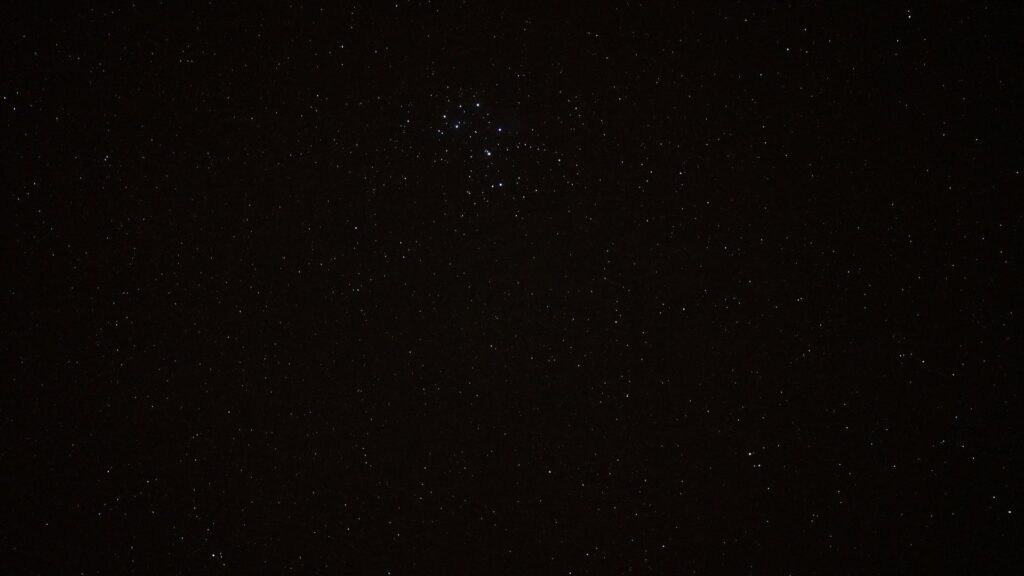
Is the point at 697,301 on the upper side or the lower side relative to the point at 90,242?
lower

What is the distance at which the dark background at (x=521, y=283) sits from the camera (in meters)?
0.42

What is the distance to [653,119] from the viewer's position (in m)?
0.43

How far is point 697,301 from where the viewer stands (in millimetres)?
435

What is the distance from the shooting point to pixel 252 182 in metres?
0.45

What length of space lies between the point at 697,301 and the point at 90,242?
382 mm

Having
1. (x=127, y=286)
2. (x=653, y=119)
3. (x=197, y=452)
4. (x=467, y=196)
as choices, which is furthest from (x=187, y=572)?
(x=653, y=119)

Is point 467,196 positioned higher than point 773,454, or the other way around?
point 467,196

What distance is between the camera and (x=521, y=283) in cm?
44

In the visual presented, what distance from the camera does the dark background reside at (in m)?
0.42

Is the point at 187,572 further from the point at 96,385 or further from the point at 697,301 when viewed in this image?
the point at 697,301

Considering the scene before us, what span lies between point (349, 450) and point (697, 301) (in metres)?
0.24

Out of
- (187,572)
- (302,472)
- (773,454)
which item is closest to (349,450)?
(302,472)

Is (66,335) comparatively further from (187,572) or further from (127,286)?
(187,572)

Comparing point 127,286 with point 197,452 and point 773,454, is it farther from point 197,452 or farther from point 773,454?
point 773,454
